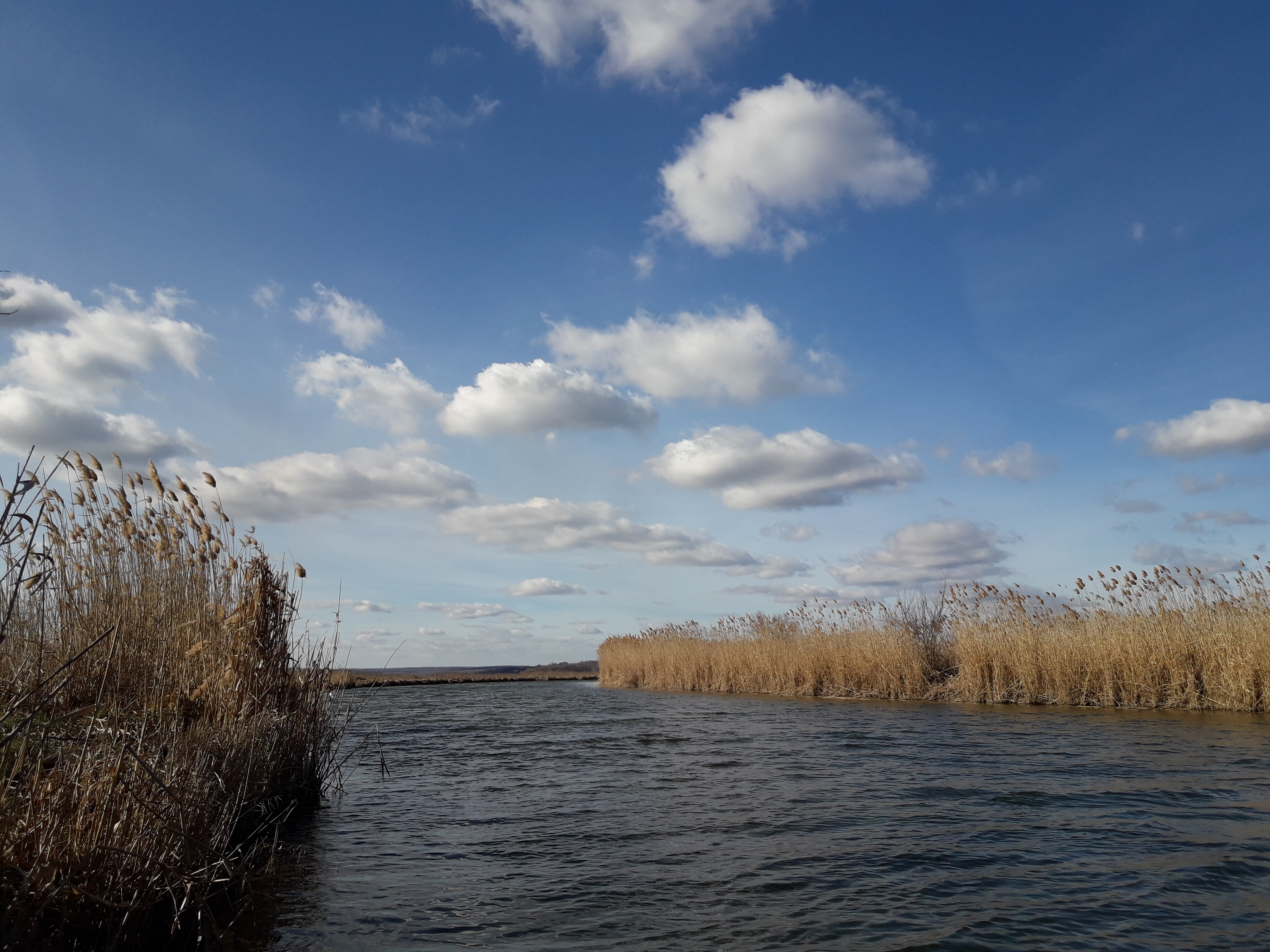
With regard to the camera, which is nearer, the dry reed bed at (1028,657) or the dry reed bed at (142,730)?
the dry reed bed at (142,730)

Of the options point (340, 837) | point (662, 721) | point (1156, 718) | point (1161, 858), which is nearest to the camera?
point (1161, 858)

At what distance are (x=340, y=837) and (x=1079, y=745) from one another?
10.1 metres

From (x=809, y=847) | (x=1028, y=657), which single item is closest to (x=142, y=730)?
(x=809, y=847)

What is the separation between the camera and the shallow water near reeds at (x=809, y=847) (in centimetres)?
457

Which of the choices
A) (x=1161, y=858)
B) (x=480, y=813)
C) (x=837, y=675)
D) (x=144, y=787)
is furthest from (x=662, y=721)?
(x=144, y=787)

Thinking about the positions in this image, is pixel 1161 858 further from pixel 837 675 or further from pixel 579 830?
pixel 837 675

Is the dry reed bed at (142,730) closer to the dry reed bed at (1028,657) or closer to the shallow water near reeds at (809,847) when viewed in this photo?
the shallow water near reeds at (809,847)

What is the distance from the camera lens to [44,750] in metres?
3.96

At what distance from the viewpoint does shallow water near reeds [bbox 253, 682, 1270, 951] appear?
15.0 feet

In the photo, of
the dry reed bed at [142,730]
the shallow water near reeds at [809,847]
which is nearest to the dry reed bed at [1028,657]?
the shallow water near reeds at [809,847]

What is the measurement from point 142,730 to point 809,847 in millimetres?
5021

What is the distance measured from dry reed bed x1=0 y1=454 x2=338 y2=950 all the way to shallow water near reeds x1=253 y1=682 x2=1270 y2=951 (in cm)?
71

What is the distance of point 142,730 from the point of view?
4117 millimetres

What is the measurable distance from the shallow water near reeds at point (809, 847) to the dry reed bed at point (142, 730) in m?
0.71
